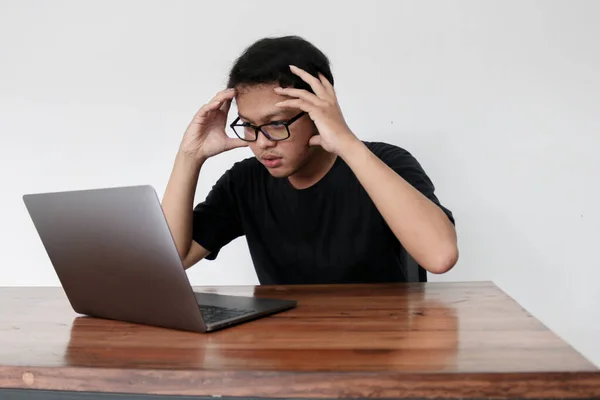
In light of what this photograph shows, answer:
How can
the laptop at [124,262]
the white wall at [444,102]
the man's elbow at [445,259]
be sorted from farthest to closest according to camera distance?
the white wall at [444,102] < the man's elbow at [445,259] < the laptop at [124,262]

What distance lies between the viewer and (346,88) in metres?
2.13

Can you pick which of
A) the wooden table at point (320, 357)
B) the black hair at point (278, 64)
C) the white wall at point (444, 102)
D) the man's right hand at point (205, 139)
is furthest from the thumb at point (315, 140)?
the white wall at point (444, 102)

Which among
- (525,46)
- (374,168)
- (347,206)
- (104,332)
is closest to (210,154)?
(347,206)

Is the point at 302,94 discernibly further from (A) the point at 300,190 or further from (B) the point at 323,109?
(A) the point at 300,190

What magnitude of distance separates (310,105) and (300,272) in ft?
1.51

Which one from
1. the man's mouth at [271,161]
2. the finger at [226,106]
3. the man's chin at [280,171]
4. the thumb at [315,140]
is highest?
the finger at [226,106]

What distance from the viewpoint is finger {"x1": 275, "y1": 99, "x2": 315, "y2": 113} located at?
1.26 metres

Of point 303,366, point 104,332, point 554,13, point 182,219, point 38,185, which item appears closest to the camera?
point 303,366

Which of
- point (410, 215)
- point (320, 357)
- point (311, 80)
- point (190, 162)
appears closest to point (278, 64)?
point (311, 80)

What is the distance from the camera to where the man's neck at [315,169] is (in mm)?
1575

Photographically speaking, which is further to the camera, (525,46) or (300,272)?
(525,46)

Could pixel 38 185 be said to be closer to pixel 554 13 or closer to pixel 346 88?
pixel 346 88

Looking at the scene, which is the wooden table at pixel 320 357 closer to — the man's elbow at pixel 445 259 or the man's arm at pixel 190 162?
the man's elbow at pixel 445 259

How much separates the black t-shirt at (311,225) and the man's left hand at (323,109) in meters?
0.24
